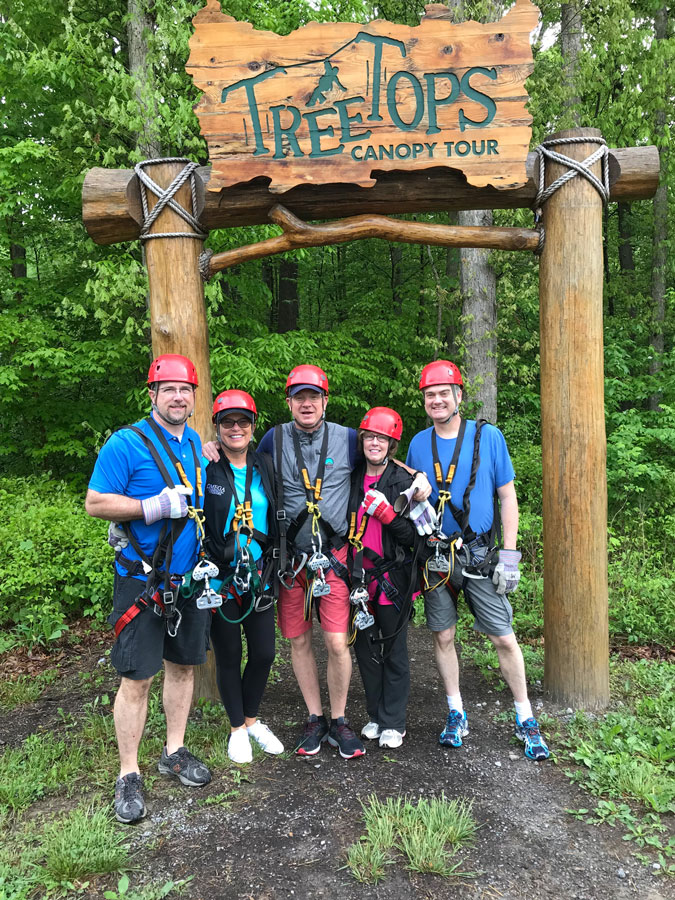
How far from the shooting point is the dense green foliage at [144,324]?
648cm

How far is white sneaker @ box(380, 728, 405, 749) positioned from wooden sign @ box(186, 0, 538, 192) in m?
3.50

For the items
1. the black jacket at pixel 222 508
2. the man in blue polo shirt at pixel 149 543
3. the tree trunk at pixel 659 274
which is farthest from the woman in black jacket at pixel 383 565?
the tree trunk at pixel 659 274

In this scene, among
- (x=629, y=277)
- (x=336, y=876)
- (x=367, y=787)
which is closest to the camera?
(x=336, y=876)

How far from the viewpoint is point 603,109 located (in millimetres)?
9266

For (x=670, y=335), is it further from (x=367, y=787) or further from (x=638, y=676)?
(x=367, y=787)

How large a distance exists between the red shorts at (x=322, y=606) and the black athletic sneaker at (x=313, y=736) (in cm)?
63

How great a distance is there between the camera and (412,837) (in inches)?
114

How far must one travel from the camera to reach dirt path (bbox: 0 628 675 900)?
8.89 feet

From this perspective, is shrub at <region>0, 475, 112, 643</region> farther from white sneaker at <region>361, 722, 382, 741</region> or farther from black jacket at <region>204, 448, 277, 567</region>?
white sneaker at <region>361, 722, 382, 741</region>

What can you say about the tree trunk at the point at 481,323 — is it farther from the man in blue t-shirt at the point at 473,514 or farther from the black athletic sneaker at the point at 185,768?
the black athletic sneaker at the point at 185,768

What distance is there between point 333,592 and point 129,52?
7435 mm

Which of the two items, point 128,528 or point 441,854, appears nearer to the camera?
point 441,854

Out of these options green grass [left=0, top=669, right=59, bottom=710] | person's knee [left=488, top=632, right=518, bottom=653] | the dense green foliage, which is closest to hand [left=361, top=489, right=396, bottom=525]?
person's knee [left=488, top=632, right=518, bottom=653]

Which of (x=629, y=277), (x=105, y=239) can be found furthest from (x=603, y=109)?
(x=105, y=239)
